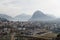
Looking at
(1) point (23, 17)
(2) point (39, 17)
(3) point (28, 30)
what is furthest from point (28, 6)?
(3) point (28, 30)

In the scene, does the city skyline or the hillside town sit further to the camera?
the city skyline

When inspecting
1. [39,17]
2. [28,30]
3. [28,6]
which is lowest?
[28,30]

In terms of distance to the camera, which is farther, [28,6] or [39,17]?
[28,6]

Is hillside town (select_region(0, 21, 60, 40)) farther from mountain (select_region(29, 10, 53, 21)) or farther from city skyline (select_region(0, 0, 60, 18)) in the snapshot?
city skyline (select_region(0, 0, 60, 18))

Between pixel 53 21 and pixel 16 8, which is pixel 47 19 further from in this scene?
pixel 16 8

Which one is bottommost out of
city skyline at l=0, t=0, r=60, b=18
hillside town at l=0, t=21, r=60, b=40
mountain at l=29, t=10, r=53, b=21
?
hillside town at l=0, t=21, r=60, b=40

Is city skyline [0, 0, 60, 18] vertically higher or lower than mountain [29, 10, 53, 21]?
higher

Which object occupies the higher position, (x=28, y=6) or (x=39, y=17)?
(x=28, y=6)

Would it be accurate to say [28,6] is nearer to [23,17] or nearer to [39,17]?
[23,17]

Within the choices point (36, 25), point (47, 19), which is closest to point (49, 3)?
point (47, 19)

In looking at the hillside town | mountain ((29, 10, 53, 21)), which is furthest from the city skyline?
the hillside town

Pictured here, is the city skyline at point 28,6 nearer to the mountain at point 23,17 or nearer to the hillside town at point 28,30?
the mountain at point 23,17
